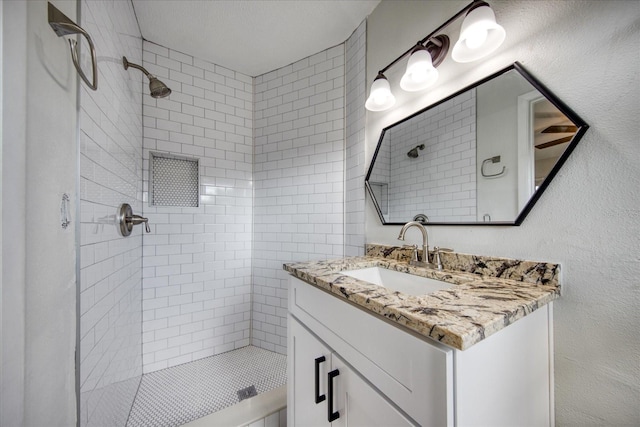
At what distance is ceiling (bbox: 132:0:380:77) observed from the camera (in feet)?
5.15

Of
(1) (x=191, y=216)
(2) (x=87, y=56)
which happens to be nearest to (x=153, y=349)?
(1) (x=191, y=216)

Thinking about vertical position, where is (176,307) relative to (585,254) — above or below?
below

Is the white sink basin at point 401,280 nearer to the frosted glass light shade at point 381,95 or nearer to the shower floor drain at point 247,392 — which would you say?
the frosted glass light shade at point 381,95

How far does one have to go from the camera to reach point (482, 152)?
965mm

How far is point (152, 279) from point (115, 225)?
838 mm

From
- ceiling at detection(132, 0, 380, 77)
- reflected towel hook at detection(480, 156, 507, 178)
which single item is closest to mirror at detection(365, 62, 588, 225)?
reflected towel hook at detection(480, 156, 507, 178)

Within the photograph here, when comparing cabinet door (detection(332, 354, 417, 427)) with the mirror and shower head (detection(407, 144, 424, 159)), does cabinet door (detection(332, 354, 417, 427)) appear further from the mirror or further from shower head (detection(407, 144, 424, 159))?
shower head (detection(407, 144, 424, 159))

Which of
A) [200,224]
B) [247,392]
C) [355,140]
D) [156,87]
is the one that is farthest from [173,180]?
[247,392]

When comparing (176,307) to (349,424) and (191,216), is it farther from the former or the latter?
(349,424)

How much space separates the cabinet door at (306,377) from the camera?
33.2 inches

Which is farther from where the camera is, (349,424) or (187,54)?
(187,54)

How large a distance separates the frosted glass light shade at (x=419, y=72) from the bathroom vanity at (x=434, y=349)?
0.83 meters

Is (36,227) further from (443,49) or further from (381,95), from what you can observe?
(443,49)

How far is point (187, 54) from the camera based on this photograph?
2.02 m
